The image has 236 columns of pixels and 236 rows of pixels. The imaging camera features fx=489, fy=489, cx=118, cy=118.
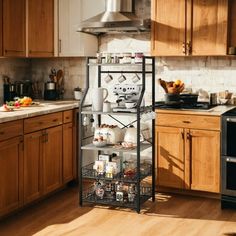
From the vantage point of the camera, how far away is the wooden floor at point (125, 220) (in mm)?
3963

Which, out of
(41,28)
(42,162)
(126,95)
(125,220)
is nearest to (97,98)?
(126,95)

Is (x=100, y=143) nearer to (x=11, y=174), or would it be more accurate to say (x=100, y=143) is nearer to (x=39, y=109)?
(x=39, y=109)

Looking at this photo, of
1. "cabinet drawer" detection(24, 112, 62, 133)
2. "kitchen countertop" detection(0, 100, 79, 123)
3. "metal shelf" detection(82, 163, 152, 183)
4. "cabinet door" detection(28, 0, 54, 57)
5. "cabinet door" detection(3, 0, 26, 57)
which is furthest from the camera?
"cabinet door" detection(28, 0, 54, 57)

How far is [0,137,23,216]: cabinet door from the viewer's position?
405cm

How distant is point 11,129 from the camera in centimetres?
412

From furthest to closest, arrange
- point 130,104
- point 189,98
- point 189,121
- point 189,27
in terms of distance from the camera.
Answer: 1. point 189,98
2. point 189,27
3. point 189,121
4. point 130,104

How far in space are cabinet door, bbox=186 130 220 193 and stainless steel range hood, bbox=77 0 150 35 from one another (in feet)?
3.95

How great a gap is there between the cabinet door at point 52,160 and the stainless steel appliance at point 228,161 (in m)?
1.63

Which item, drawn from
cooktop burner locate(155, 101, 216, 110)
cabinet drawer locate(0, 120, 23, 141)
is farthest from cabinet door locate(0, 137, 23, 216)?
cooktop burner locate(155, 101, 216, 110)

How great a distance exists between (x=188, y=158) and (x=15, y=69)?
7.39 ft

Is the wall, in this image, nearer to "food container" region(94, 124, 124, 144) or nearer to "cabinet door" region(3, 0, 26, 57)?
"cabinet door" region(3, 0, 26, 57)

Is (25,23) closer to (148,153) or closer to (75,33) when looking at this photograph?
(75,33)

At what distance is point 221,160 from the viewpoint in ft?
15.0

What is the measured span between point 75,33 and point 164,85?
1160 mm
